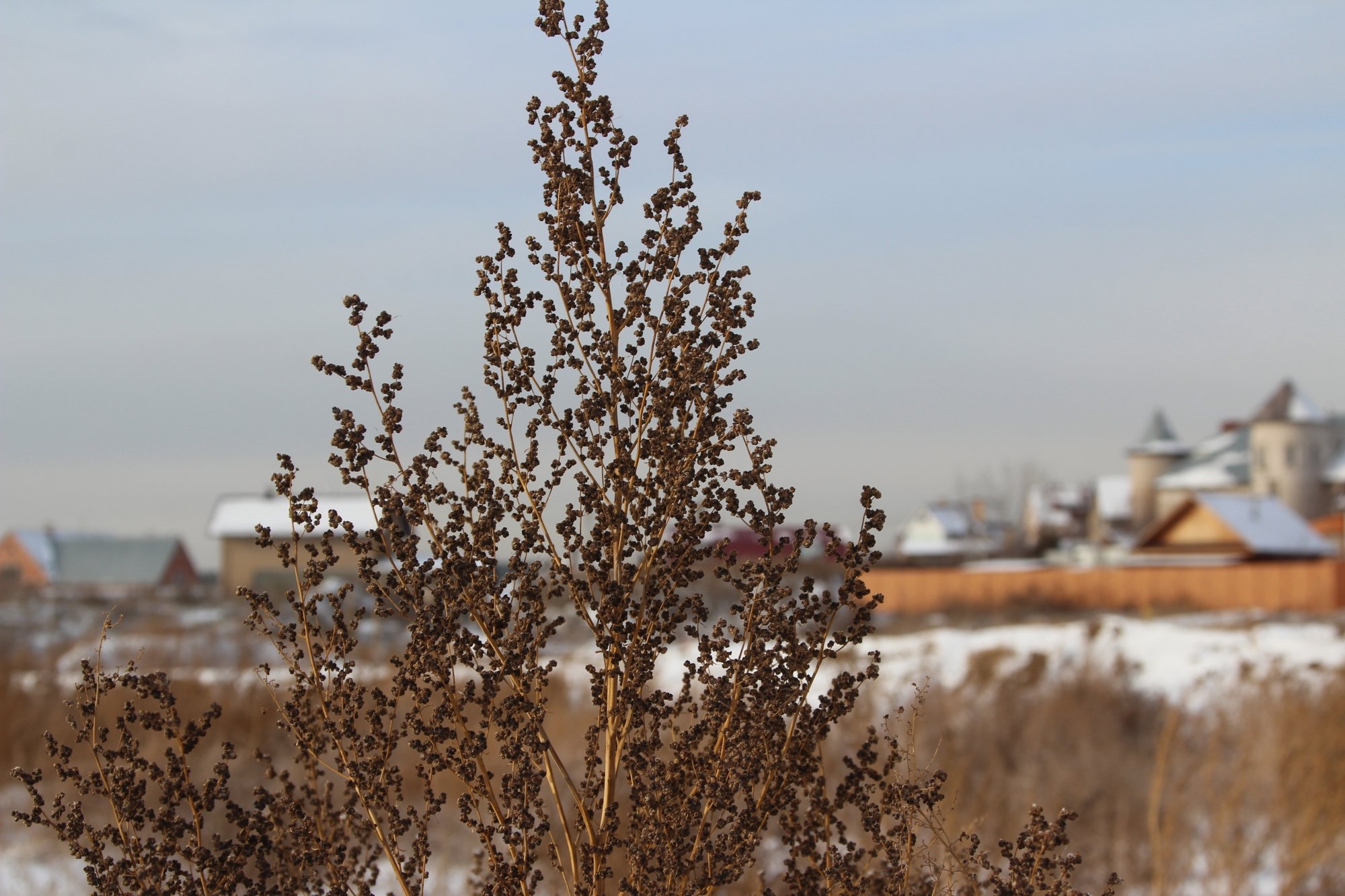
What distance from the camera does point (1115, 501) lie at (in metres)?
69.8

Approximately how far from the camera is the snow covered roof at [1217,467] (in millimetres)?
61531

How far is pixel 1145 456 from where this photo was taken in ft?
222

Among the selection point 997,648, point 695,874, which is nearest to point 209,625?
point 997,648

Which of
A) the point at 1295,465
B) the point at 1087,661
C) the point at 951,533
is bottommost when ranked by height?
the point at 951,533

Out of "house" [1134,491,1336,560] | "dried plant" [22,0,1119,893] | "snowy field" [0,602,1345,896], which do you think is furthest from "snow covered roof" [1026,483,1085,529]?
"dried plant" [22,0,1119,893]

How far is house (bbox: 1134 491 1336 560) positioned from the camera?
144 feet

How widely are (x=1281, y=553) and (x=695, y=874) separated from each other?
45325 mm

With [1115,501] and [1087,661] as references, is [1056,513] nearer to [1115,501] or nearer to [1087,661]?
[1115,501]

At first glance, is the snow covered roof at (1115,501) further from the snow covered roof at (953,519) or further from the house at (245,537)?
the house at (245,537)

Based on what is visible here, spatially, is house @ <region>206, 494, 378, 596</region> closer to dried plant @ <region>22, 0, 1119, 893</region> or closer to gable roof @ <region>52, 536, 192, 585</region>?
gable roof @ <region>52, 536, 192, 585</region>

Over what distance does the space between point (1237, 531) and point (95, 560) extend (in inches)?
1965

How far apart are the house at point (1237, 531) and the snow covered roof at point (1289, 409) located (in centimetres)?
1544

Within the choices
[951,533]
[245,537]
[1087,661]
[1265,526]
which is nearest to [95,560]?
[245,537]

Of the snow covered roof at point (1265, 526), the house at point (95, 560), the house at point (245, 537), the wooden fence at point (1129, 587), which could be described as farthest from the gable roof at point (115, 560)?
the snow covered roof at point (1265, 526)
